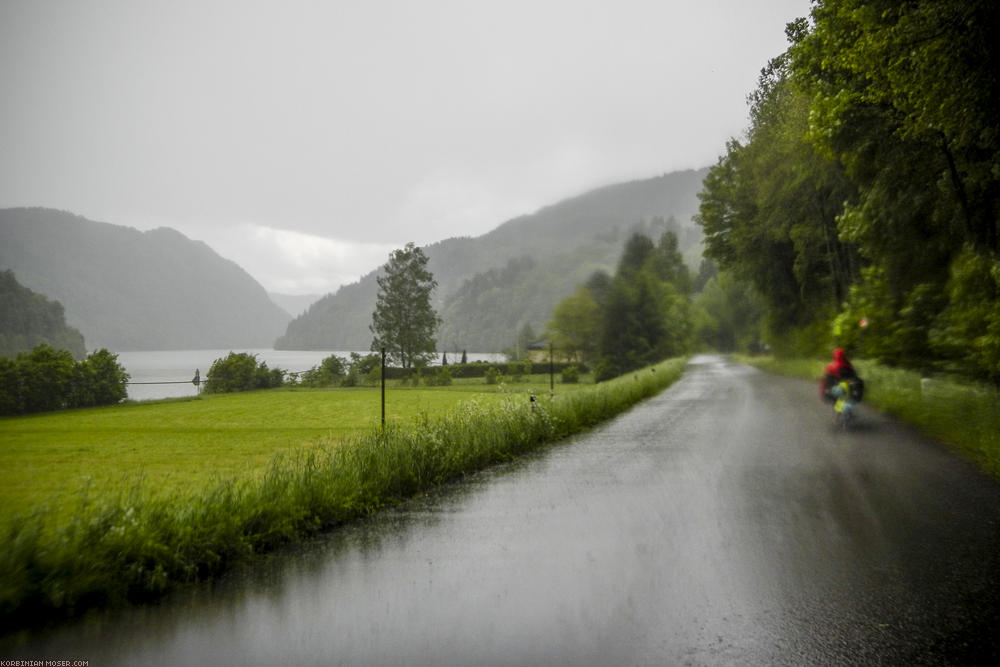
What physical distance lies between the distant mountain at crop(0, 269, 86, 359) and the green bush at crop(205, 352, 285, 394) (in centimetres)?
2382

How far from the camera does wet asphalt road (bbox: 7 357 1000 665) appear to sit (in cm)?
322

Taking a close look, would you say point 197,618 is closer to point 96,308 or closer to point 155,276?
point 96,308

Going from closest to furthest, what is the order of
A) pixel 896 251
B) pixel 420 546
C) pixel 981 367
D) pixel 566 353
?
1. pixel 420 546
2. pixel 981 367
3. pixel 896 251
4. pixel 566 353

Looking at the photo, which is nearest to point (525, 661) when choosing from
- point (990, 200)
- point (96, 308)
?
point (990, 200)

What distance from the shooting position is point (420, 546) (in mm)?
5168

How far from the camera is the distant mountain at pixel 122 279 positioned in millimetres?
12891

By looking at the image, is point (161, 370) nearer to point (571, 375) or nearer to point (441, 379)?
point (441, 379)

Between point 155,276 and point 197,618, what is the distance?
78.4ft

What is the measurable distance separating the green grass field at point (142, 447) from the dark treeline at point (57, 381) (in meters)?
0.22

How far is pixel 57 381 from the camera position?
9.17m

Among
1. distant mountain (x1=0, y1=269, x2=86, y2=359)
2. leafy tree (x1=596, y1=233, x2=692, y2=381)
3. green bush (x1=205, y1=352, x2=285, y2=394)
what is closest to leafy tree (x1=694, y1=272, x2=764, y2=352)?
leafy tree (x1=596, y1=233, x2=692, y2=381)

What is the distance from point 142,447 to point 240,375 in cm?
2655

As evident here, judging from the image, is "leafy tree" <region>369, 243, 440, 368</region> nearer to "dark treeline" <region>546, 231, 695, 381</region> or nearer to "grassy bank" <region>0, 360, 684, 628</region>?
"dark treeline" <region>546, 231, 695, 381</region>

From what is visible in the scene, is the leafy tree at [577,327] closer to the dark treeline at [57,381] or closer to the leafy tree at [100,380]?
the leafy tree at [100,380]
